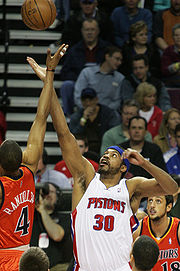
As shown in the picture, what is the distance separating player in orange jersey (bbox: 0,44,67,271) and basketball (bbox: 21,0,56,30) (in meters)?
1.58

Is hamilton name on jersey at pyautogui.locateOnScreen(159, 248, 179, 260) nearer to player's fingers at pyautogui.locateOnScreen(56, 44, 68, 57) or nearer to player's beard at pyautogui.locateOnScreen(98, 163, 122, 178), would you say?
player's beard at pyautogui.locateOnScreen(98, 163, 122, 178)

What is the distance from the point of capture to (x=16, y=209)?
5496 millimetres

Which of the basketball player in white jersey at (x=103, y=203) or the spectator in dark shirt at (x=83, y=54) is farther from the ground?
the spectator in dark shirt at (x=83, y=54)

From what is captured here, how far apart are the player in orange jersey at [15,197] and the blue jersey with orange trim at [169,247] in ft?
5.37

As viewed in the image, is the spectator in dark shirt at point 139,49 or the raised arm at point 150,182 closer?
the raised arm at point 150,182

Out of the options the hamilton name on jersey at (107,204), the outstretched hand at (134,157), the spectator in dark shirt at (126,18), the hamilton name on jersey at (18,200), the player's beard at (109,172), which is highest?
the spectator in dark shirt at (126,18)

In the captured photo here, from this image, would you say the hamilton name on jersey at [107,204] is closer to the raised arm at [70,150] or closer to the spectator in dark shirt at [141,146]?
the raised arm at [70,150]

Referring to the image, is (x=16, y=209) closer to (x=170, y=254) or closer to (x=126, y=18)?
(x=170, y=254)

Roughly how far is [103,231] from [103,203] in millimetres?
279

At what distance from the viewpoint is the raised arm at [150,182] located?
5.26 meters

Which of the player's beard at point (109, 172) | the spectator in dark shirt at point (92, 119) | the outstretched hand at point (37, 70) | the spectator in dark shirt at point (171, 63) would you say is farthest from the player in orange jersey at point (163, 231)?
the spectator in dark shirt at point (171, 63)

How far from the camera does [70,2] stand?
11.8 m

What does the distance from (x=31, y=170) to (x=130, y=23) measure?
6188mm

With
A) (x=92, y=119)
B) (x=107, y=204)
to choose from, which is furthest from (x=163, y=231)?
(x=92, y=119)
